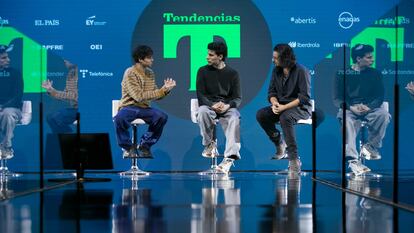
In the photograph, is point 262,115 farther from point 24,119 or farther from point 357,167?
point 24,119

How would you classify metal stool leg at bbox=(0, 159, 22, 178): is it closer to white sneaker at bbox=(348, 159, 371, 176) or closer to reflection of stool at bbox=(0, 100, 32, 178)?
reflection of stool at bbox=(0, 100, 32, 178)

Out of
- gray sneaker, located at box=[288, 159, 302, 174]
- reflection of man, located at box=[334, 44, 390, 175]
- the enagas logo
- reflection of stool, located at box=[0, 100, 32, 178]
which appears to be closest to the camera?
reflection of man, located at box=[334, 44, 390, 175]

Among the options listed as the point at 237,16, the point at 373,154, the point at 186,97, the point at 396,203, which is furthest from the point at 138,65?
the point at 396,203

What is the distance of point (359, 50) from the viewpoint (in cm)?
502

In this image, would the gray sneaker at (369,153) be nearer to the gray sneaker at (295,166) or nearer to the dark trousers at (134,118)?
the gray sneaker at (295,166)

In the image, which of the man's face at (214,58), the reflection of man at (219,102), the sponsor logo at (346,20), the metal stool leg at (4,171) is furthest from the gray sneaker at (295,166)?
the metal stool leg at (4,171)

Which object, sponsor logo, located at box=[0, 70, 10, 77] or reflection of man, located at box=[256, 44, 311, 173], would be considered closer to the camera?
sponsor logo, located at box=[0, 70, 10, 77]

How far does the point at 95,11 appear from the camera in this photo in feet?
29.7

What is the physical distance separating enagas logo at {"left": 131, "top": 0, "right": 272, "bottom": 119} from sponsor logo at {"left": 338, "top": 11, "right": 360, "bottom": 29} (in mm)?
938

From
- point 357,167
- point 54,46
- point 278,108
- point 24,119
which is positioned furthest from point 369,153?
point 54,46

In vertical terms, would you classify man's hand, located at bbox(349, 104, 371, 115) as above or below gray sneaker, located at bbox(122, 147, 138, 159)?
above

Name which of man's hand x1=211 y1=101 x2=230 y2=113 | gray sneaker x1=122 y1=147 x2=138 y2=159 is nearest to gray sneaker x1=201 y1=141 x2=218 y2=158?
man's hand x1=211 y1=101 x2=230 y2=113

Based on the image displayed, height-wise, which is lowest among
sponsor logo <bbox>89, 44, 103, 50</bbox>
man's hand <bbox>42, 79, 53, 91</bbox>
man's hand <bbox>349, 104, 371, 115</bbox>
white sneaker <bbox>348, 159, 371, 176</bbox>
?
white sneaker <bbox>348, 159, 371, 176</bbox>

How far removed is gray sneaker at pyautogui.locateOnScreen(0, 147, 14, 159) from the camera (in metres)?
4.77
